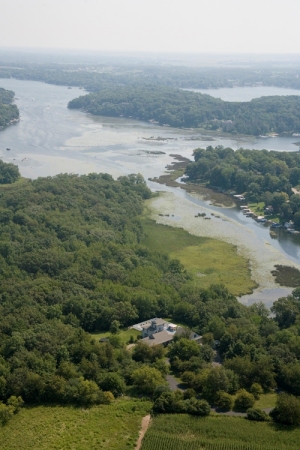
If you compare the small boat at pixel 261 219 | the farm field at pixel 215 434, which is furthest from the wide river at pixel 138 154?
the farm field at pixel 215 434

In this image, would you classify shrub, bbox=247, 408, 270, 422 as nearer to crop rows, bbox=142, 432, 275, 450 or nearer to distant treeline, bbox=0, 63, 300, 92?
crop rows, bbox=142, 432, 275, 450

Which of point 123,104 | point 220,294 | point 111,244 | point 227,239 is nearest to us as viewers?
point 220,294

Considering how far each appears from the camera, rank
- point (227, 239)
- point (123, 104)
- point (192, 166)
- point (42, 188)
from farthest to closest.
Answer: point (123, 104), point (192, 166), point (42, 188), point (227, 239)

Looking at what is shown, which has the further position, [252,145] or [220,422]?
[252,145]

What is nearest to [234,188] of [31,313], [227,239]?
[227,239]

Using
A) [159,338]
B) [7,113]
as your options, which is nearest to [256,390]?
[159,338]

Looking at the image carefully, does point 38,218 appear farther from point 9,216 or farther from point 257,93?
point 257,93

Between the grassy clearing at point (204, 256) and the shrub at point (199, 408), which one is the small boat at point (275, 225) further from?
the shrub at point (199, 408)
